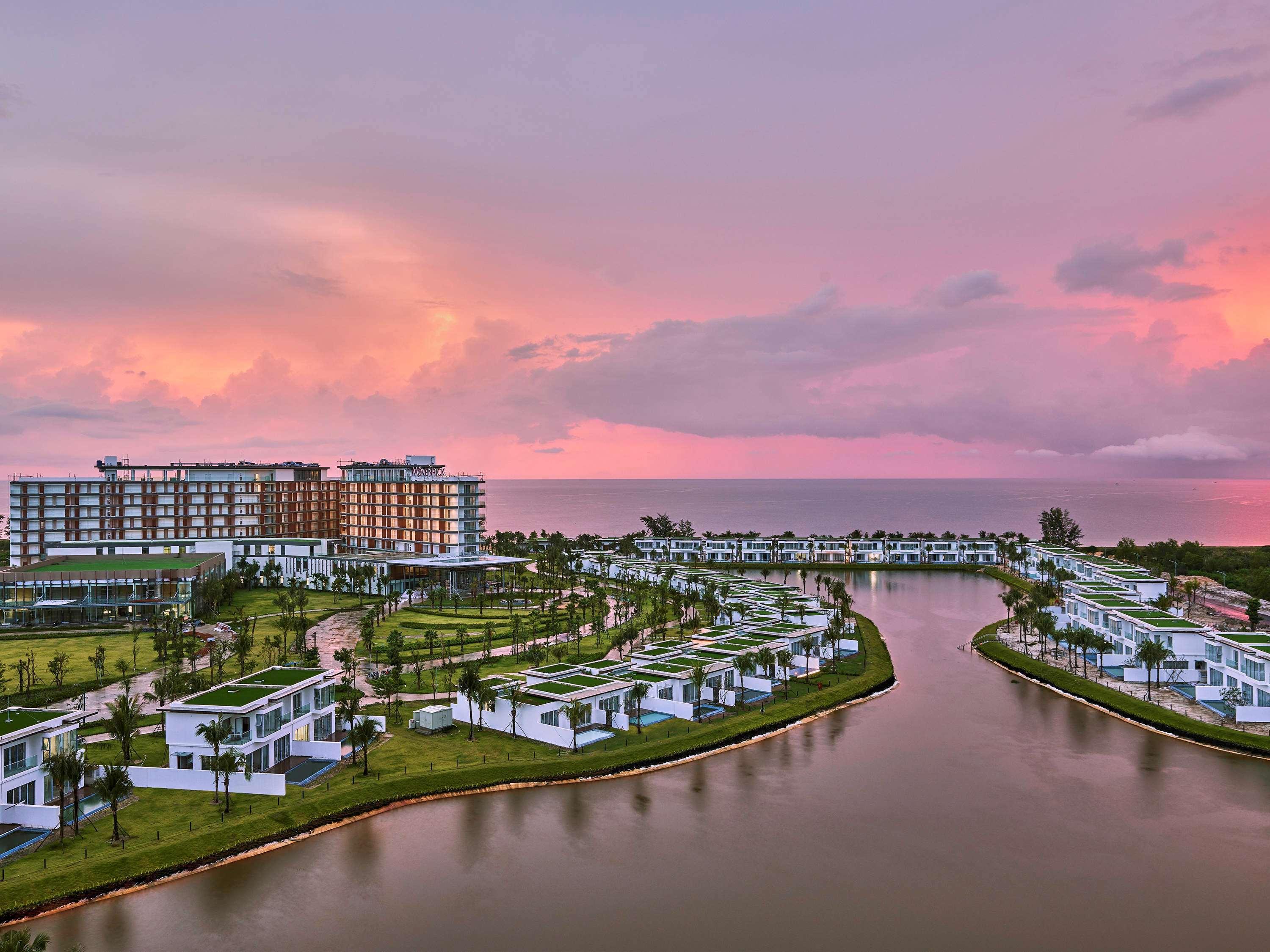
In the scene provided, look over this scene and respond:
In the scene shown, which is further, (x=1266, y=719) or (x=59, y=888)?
(x=1266, y=719)

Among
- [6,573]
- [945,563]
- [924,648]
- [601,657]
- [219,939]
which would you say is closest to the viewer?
[219,939]

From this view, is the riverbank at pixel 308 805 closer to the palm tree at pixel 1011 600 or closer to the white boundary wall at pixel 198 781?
the white boundary wall at pixel 198 781

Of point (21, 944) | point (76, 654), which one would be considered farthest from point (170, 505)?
point (21, 944)

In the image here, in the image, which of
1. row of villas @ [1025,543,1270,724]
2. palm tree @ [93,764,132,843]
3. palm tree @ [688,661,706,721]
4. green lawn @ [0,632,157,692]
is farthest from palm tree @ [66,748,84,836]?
row of villas @ [1025,543,1270,724]

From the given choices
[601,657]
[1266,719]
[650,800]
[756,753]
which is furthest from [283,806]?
[1266,719]

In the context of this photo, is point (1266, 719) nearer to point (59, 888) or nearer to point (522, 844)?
point (522, 844)

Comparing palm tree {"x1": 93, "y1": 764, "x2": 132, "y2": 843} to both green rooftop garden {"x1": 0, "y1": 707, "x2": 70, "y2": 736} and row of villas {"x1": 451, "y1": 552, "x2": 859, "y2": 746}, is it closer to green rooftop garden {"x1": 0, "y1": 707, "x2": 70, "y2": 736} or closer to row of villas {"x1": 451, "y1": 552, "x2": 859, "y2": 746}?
green rooftop garden {"x1": 0, "y1": 707, "x2": 70, "y2": 736}

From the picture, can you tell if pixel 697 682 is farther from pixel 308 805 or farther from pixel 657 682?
pixel 308 805
